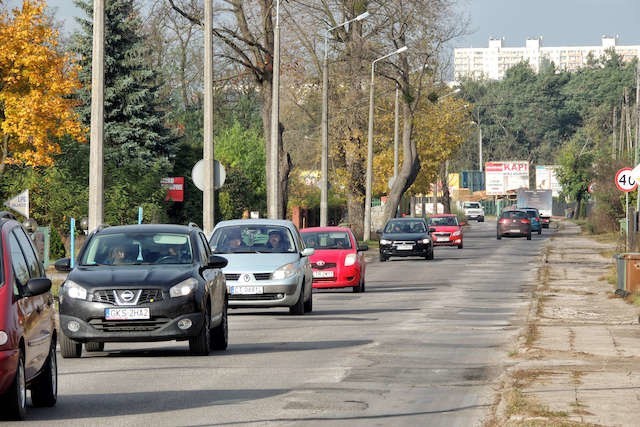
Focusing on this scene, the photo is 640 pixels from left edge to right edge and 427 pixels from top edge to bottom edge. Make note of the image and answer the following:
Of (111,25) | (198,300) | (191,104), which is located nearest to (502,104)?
(191,104)

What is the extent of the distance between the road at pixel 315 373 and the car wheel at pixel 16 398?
27cm

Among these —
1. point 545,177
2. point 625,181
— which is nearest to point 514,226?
point 625,181

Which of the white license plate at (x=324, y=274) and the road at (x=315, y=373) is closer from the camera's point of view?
the road at (x=315, y=373)

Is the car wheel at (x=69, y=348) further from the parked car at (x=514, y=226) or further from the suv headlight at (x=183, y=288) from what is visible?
the parked car at (x=514, y=226)

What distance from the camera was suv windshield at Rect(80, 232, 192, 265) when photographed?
1728 cm

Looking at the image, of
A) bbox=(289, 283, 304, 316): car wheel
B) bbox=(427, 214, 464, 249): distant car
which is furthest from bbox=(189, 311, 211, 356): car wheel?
bbox=(427, 214, 464, 249): distant car

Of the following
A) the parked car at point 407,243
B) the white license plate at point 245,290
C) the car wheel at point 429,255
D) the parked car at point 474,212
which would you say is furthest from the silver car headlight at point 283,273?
the parked car at point 474,212

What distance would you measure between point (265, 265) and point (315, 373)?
28.9 feet

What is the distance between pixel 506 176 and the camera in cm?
14812

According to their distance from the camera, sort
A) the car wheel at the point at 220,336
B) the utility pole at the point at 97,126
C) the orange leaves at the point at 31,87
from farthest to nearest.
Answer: the orange leaves at the point at 31,87, the utility pole at the point at 97,126, the car wheel at the point at 220,336

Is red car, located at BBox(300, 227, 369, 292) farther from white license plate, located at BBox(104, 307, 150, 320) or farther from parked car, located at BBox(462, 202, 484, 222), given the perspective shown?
parked car, located at BBox(462, 202, 484, 222)

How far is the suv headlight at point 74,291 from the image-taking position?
16.4 meters

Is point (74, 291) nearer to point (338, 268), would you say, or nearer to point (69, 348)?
point (69, 348)

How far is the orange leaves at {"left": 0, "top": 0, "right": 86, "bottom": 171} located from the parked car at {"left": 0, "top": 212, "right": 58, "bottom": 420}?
120 feet
